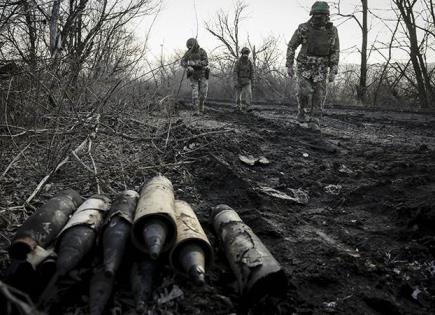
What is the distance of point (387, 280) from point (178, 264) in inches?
50.9

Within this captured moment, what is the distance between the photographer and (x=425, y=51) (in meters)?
12.5

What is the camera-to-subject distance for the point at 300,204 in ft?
12.3

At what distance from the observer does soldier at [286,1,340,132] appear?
22.8 ft

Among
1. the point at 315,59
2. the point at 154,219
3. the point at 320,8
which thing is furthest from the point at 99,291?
the point at 320,8

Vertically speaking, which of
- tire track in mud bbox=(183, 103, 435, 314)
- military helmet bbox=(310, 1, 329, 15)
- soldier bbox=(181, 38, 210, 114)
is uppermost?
military helmet bbox=(310, 1, 329, 15)

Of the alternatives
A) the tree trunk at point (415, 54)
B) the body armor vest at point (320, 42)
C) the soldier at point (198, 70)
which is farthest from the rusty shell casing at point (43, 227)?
the tree trunk at point (415, 54)

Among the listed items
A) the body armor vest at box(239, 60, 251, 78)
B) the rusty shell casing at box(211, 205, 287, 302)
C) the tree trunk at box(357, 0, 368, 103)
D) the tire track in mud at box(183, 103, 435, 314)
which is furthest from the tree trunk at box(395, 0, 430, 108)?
the rusty shell casing at box(211, 205, 287, 302)

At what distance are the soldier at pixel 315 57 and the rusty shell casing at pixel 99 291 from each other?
230 inches

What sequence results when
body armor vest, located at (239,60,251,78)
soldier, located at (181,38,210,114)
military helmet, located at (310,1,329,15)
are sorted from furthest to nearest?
body armor vest, located at (239,60,251,78), soldier, located at (181,38,210,114), military helmet, located at (310,1,329,15)

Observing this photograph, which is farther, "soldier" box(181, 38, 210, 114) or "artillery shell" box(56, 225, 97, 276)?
"soldier" box(181, 38, 210, 114)

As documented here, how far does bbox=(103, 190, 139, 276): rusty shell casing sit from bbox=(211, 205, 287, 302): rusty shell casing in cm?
65

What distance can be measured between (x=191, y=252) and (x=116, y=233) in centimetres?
46

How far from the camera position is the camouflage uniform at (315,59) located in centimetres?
695

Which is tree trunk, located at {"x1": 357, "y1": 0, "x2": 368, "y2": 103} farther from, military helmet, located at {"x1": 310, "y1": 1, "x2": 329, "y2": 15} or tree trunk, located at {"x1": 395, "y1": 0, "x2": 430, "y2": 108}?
military helmet, located at {"x1": 310, "y1": 1, "x2": 329, "y2": 15}
